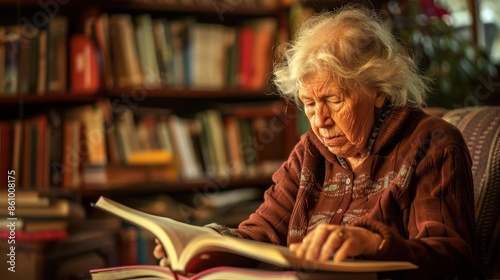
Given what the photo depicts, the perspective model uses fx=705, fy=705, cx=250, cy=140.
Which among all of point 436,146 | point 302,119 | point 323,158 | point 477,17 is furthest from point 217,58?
point 436,146

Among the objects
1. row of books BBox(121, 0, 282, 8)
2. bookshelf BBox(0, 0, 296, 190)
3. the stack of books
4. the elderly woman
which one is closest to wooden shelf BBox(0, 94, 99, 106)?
bookshelf BBox(0, 0, 296, 190)

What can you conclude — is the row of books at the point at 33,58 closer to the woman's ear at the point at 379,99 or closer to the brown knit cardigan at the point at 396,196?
the brown knit cardigan at the point at 396,196

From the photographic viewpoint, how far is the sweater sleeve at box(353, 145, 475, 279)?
1.03 m

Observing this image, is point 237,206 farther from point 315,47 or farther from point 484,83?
point 315,47

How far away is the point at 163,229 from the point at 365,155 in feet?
1.51

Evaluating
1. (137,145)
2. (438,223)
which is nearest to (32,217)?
(137,145)

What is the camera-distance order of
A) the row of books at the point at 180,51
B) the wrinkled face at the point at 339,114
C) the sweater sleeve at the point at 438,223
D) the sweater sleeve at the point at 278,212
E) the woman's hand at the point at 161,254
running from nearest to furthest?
1. the sweater sleeve at the point at 438,223
2. the woman's hand at the point at 161,254
3. the wrinkled face at the point at 339,114
4. the sweater sleeve at the point at 278,212
5. the row of books at the point at 180,51

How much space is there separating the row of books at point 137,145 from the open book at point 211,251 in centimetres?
151

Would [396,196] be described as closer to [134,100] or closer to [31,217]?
[31,217]

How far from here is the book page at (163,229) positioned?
42.6 inches

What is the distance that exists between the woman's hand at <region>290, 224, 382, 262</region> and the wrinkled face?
38cm

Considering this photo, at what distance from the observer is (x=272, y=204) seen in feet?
4.75

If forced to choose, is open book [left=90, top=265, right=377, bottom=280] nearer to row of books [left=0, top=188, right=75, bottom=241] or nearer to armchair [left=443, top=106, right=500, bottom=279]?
armchair [left=443, top=106, right=500, bottom=279]

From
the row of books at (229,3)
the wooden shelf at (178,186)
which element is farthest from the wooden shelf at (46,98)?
the row of books at (229,3)
